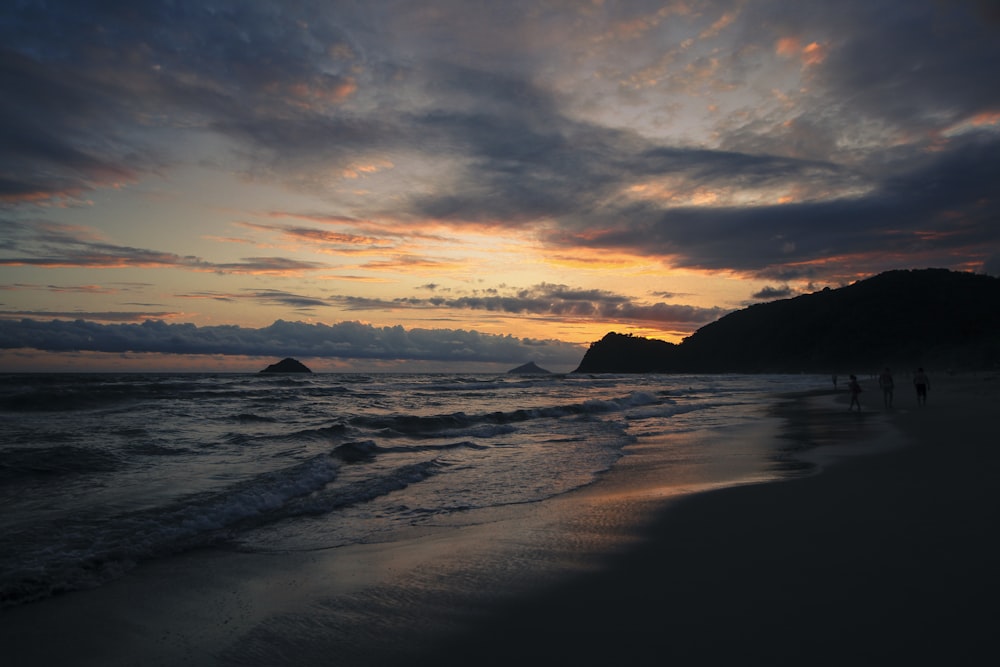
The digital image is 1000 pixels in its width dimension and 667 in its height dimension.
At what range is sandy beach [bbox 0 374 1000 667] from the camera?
3566mm

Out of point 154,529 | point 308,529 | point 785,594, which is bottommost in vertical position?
point 308,529

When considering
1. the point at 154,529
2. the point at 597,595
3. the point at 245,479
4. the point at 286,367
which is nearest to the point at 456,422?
the point at 245,479

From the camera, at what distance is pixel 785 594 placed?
13.8 feet

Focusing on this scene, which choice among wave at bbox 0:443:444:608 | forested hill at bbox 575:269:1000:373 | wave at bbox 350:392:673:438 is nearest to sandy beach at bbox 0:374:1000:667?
wave at bbox 0:443:444:608

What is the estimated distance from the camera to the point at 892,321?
12250 cm

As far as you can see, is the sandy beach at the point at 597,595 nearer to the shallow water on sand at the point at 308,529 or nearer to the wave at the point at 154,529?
the shallow water on sand at the point at 308,529

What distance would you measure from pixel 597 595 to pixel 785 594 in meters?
1.37

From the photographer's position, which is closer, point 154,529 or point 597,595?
point 597,595

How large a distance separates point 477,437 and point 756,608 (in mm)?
13859

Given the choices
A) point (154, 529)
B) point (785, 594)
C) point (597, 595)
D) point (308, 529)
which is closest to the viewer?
point (785, 594)

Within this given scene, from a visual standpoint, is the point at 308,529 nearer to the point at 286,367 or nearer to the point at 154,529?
the point at 154,529

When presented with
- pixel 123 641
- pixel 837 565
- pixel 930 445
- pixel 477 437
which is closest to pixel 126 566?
pixel 123 641

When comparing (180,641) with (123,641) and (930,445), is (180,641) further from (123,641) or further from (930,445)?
(930,445)

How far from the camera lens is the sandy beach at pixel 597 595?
11.7ft
